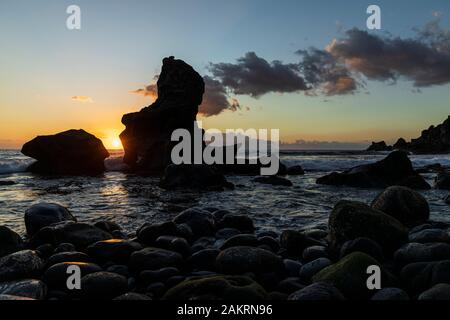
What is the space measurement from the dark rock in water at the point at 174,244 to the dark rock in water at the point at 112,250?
23.3 inches

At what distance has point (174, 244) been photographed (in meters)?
7.88

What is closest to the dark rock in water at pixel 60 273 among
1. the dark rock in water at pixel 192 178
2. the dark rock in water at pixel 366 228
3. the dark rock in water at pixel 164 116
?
the dark rock in water at pixel 366 228

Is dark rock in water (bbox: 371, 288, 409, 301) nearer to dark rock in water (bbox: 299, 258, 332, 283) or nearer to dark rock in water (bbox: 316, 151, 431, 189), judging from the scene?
dark rock in water (bbox: 299, 258, 332, 283)

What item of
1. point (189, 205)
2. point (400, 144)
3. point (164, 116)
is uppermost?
point (164, 116)

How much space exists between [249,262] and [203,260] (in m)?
0.96

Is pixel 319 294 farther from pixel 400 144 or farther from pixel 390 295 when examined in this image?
pixel 400 144

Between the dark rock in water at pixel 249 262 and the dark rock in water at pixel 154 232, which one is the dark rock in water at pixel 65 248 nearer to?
the dark rock in water at pixel 154 232

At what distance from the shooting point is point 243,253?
678 centimetres

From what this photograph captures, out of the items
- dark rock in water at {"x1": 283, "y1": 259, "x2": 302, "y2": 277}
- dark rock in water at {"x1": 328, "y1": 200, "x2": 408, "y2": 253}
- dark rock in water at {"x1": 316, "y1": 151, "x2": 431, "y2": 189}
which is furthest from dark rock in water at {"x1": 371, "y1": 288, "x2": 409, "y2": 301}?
dark rock in water at {"x1": 316, "y1": 151, "x2": 431, "y2": 189}

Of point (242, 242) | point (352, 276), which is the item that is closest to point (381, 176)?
point (242, 242)

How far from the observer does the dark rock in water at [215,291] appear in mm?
5051

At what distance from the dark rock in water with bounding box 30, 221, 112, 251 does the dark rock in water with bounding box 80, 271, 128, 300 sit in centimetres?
247

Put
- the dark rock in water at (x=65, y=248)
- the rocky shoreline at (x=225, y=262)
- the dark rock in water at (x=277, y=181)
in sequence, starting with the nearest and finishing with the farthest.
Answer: the rocky shoreline at (x=225, y=262)
the dark rock in water at (x=65, y=248)
the dark rock in water at (x=277, y=181)
